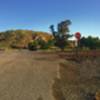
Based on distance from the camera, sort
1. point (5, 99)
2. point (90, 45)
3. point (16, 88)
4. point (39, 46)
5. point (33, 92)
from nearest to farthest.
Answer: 1. point (5, 99)
2. point (33, 92)
3. point (16, 88)
4. point (90, 45)
5. point (39, 46)

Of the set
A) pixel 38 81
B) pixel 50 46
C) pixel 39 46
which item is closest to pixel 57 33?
pixel 50 46

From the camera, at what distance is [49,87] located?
12297 millimetres

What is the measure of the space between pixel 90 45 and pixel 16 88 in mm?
70796

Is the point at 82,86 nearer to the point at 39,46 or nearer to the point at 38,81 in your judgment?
the point at 38,81

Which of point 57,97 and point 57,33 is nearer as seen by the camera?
point 57,97

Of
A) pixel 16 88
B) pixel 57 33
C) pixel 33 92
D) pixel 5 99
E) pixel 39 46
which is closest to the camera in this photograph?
pixel 5 99

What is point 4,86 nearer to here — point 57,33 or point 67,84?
point 67,84

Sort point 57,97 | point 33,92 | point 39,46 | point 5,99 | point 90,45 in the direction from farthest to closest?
point 39,46
point 90,45
point 33,92
point 57,97
point 5,99

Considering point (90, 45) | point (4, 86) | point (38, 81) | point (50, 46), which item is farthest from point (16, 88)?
point (50, 46)

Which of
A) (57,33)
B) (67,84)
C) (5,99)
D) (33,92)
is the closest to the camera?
(5,99)

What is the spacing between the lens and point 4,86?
40.5 feet

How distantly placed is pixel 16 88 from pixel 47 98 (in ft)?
7.90

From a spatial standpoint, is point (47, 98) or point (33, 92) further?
point (33, 92)

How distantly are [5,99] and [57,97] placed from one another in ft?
6.26
